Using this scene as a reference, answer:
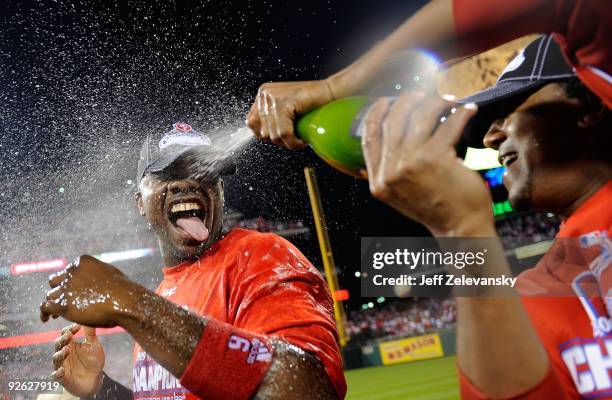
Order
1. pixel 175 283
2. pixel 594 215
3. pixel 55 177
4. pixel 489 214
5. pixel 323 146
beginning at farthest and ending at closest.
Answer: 1. pixel 55 177
2. pixel 175 283
3. pixel 594 215
4. pixel 323 146
5. pixel 489 214

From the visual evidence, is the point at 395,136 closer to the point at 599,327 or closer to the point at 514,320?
the point at 514,320

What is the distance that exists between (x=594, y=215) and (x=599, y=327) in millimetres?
335

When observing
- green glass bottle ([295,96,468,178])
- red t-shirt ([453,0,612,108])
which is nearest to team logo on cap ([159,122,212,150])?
green glass bottle ([295,96,468,178])

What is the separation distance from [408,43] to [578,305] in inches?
32.6

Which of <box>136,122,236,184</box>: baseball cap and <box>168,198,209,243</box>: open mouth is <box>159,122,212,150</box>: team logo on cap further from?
<box>168,198,209,243</box>: open mouth

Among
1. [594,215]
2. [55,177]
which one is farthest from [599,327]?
[55,177]

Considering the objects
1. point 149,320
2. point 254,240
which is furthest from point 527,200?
point 149,320

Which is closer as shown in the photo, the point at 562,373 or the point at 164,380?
the point at 562,373

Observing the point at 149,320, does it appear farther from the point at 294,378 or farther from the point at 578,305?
the point at 578,305

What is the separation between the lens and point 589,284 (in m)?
1.37

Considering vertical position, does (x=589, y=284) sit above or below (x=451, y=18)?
below

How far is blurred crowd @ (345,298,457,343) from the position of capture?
3089 cm

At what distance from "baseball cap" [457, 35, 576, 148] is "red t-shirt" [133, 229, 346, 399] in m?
0.83

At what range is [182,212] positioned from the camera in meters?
2.73
